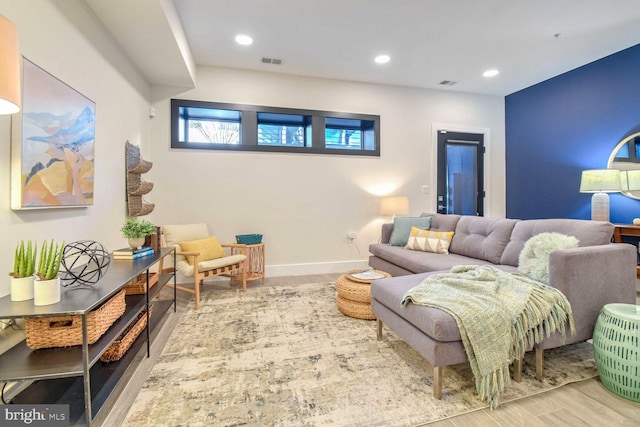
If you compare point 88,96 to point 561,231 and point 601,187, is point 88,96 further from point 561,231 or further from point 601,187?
point 601,187

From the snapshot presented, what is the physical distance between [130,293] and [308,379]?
148 cm

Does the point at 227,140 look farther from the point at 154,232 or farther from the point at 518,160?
the point at 518,160

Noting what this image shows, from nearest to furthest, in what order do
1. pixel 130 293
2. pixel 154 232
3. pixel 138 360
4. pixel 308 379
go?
pixel 308 379 < pixel 138 360 < pixel 130 293 < pixel 154 232

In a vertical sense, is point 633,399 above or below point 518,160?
below

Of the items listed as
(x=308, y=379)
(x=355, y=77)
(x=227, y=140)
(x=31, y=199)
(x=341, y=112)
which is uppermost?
(x=355, y=77)

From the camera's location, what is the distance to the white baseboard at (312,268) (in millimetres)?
4039

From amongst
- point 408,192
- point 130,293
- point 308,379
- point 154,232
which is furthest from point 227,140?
point 308,379

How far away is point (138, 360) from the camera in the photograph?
196 centimetres

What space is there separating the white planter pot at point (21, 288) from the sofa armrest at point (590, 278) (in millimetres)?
2775

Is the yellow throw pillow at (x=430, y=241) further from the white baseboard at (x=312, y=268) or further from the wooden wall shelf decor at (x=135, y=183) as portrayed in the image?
the wooden wall shelf decor at (x=135, y=183)

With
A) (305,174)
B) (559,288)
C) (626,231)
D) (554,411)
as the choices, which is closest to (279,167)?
(305,174)

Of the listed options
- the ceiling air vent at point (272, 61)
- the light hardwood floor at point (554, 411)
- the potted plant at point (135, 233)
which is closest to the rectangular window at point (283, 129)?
the ceiling air vent at point (272, 61)

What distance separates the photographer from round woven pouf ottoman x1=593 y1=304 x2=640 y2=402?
4.87ft

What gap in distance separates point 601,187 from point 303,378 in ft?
13.3
